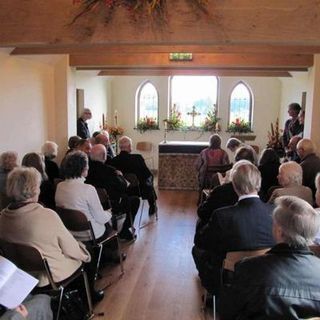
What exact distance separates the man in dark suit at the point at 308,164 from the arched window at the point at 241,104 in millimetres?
5570

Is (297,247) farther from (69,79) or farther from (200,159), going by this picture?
(69,79)

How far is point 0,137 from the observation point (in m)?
5.07

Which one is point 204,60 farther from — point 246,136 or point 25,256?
point 25,256

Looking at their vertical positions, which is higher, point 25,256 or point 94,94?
point 94,94

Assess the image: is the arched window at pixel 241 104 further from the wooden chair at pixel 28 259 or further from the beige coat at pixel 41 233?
the wooden chair at pixel 28 259

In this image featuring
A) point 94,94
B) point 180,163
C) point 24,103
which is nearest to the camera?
point 24,103

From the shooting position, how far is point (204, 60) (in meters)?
6.48

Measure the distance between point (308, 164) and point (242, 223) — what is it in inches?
85.1

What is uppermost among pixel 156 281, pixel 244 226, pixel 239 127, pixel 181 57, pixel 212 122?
pixel 181 57

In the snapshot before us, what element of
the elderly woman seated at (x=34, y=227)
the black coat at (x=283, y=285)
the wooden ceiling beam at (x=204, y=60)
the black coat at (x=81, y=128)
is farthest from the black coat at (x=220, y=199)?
the black coat at (x=81, y=128)

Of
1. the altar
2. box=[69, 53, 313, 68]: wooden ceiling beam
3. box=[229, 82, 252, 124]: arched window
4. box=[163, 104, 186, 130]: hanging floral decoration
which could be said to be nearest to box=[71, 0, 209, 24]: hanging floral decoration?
box=[69, 53, 313, 68]: wooden ceiling beam

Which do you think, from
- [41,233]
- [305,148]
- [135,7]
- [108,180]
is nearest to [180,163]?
[305,148]

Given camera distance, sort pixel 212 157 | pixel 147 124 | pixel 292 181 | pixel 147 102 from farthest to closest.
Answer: pixel 147 102
pixel 147 124
pixel 212 157
pixel 292 181

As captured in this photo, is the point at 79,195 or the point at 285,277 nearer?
the point at 285,277
